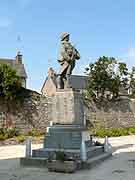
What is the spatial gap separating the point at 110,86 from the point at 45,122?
6.12 m

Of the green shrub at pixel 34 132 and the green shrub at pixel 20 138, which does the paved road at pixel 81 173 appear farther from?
the green shrub at pixel 34 132

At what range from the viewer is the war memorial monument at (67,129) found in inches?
376

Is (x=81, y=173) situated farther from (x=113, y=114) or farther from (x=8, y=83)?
(x=113, y=114)

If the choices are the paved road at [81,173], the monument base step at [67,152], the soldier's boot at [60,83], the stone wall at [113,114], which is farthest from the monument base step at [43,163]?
the stone wall at [113,114]

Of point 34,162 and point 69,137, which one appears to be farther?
point 69,137

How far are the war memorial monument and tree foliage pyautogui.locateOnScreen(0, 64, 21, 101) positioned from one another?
8354 mm

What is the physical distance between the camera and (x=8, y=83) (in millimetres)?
19109

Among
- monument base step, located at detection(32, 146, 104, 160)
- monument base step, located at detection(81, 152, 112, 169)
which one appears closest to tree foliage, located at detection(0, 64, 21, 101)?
monument base step, located at detection(81, 152, 112, 169)

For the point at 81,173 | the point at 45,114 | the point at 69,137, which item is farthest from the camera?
the point at 45,114

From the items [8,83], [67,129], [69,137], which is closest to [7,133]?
[8,83]

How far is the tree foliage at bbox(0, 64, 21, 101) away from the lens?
1912 cm

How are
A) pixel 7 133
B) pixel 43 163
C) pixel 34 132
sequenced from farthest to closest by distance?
pixel 34 132, pixel 7 133, pixel 43 163

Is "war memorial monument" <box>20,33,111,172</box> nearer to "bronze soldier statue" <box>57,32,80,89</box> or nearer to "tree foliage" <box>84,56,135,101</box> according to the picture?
"bronze soldier statue" <box>57,32,80,89</box>

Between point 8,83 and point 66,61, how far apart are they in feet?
28.1
